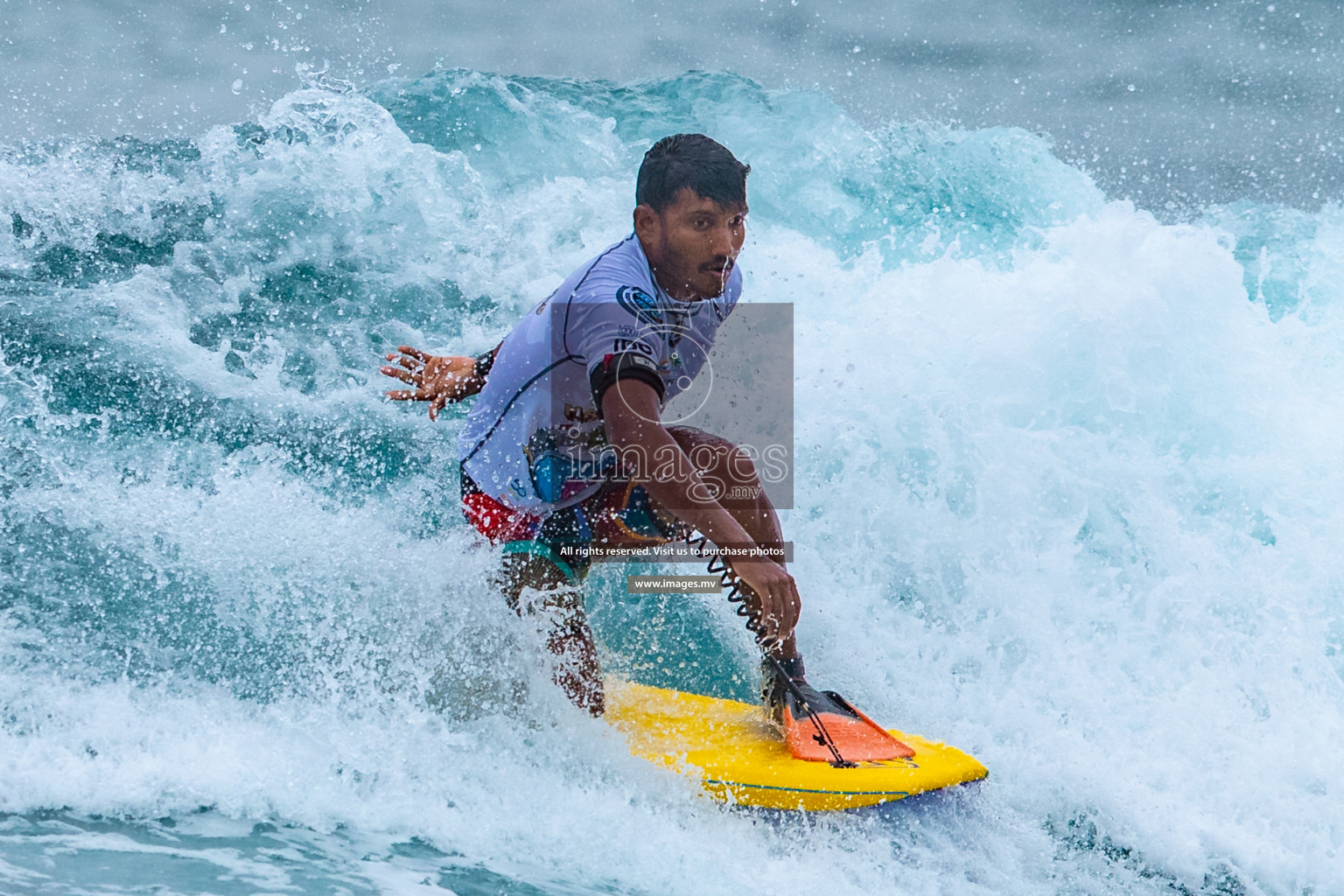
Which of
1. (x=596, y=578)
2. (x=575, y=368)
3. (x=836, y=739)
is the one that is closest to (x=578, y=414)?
(x=575, y=368)

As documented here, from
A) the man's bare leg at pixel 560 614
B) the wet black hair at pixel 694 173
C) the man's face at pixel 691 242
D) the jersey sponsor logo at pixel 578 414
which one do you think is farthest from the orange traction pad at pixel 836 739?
the wet black hair at pixel 694 173

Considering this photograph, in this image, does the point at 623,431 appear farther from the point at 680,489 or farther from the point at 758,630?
the point at 758,630

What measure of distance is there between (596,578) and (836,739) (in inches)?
61.0

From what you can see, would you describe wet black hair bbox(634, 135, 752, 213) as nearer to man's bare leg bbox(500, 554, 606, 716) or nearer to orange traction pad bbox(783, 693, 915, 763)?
man's bare leg bbox(500, 554, 606, 716)

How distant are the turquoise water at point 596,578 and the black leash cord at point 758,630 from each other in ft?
0.71

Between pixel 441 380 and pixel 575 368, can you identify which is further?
pixel 441 380

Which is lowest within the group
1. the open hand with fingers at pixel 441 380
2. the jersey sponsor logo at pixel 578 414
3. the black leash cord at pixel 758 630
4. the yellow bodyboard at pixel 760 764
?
the yellow bodyboard at pixel 760 764

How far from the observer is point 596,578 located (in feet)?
13.0

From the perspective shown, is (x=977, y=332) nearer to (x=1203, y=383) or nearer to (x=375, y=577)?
(x=1203, y=383)

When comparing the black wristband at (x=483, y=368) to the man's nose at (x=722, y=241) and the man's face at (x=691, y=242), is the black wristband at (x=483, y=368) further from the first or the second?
the man's nose at (x=722, y=241)

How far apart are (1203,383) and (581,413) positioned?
4.08m

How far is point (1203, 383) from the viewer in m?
5.06

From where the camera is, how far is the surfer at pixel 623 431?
6.59ft

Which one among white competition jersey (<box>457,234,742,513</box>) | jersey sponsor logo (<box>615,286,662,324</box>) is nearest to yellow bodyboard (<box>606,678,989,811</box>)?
white competition jersey (<box>457,234,742,513</box>)
